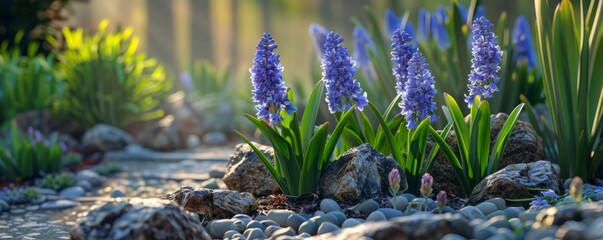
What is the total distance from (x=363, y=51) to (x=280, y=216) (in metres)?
2.22

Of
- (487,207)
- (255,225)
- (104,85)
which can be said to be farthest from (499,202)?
(104,85)

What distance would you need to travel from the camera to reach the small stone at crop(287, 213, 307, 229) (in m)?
2.72

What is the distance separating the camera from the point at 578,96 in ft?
Answer: 10.6

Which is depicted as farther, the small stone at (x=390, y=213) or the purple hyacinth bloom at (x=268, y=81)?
the purple hyacinth bloom at (x=268, y=81)

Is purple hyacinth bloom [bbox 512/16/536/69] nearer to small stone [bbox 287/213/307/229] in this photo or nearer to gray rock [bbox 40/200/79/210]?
small stone [bbox 287/213/307/229]

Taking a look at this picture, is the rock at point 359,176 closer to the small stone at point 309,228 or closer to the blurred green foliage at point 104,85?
the small stone at point 309,228

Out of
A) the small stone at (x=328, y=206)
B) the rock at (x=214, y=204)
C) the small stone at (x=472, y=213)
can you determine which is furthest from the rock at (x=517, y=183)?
the rock at (x=214, y=204)

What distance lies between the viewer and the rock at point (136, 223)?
2.20 metres

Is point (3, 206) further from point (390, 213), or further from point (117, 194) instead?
point (390, 213)

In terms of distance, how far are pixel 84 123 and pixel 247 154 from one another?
3.38m

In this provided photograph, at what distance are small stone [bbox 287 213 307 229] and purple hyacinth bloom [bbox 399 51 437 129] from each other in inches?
21.1

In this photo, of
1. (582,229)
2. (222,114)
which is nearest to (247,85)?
(222,114)

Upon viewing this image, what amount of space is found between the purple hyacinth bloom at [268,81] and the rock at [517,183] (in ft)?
2.53

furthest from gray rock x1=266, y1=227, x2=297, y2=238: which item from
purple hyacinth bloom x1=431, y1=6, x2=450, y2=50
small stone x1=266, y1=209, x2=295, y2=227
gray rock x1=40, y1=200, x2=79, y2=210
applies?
purple hyacinth bloom x1=431, y1=6, x2=450, y2=50
